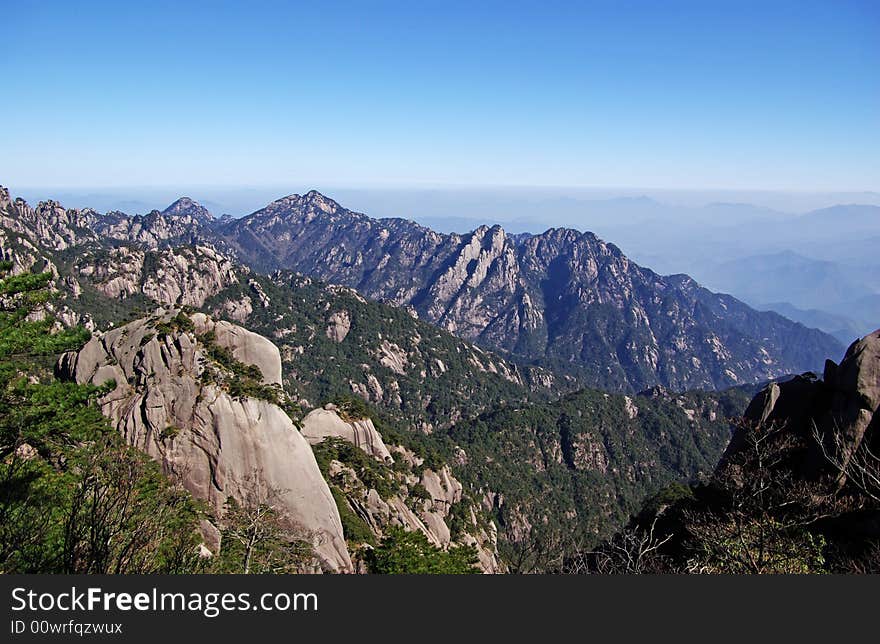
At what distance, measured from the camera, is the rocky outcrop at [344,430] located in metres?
57.2

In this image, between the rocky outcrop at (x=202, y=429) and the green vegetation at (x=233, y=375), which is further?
the green vegetation at (x=233, y=375)

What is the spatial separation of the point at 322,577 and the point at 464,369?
189290 mm

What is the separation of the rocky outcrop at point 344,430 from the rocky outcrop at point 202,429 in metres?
18.5

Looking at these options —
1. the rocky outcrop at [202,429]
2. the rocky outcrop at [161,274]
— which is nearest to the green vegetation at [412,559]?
the rocky outcrop at [202,429]

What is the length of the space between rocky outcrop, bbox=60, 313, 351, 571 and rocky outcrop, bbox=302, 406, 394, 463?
1847cm

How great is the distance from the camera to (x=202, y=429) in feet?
117

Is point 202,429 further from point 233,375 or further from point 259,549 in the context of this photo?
point 259,549

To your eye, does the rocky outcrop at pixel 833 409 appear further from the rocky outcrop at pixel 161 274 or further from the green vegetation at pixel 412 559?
the rocky outcrop at pixel 161 274

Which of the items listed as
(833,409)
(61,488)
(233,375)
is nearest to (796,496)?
(833,409)

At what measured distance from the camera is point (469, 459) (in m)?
111

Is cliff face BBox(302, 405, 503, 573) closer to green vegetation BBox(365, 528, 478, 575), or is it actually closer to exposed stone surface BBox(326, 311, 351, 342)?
green vegetation BBox(365, 528, 478, 575)

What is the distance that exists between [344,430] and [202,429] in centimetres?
2510

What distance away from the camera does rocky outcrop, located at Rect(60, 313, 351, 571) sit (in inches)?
1345

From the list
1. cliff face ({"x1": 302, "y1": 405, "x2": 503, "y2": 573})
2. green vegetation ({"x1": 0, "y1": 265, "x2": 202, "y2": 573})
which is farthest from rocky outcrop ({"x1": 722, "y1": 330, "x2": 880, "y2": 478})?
green vegetation ({"x1": 0, "y1": 265, "x2": 202, "y2": 573})
